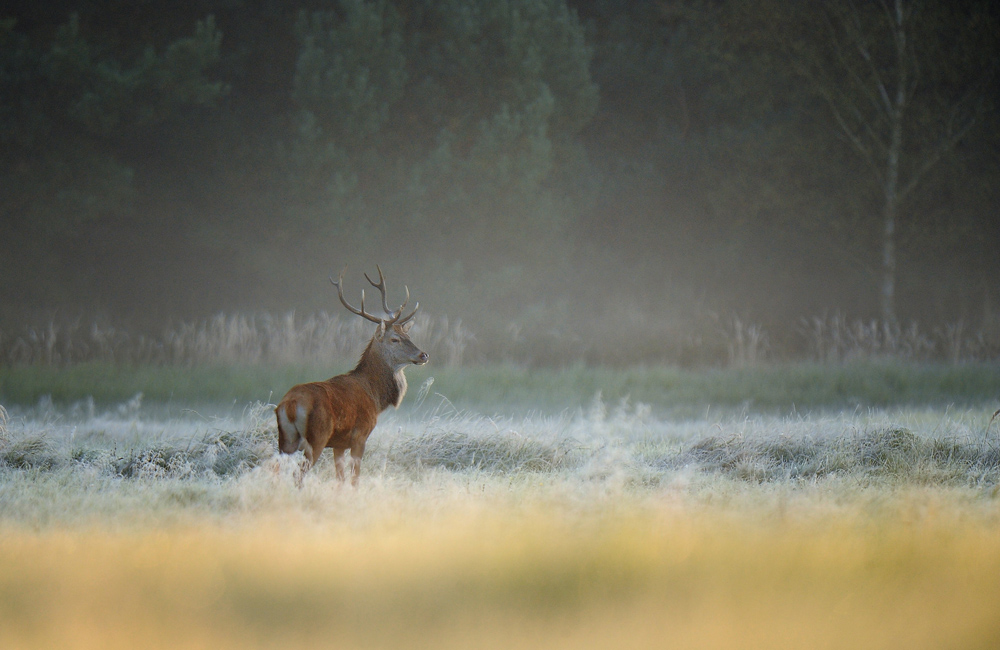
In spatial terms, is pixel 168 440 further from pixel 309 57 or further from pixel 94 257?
pixel 94 257

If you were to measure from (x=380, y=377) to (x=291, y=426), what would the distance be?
0.93m

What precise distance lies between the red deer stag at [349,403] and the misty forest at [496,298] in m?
0.02

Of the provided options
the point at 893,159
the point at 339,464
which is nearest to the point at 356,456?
the point at 339,464

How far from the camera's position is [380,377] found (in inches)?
225

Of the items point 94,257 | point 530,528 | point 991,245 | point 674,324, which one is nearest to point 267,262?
point 94,257

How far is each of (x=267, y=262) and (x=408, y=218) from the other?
8.44 feet

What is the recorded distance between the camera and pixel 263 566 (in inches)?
125

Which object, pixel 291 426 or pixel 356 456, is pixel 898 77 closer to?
pixel 356 456

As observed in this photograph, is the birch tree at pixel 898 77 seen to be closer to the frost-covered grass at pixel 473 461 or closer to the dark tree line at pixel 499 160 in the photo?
the dark tree line at pixel 499 160

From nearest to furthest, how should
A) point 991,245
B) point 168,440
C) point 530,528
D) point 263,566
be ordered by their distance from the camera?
point 263,566 → point 530,528 → point 168,440 → point 991,245

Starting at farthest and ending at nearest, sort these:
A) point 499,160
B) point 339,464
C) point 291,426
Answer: point 499,160 < point 339,464 < point 291,426

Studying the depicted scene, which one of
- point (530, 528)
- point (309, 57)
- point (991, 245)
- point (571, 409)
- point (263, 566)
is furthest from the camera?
point (991, 245)

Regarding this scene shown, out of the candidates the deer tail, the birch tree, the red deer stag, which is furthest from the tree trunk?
the deer tail

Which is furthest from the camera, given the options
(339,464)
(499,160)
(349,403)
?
(499,160)
